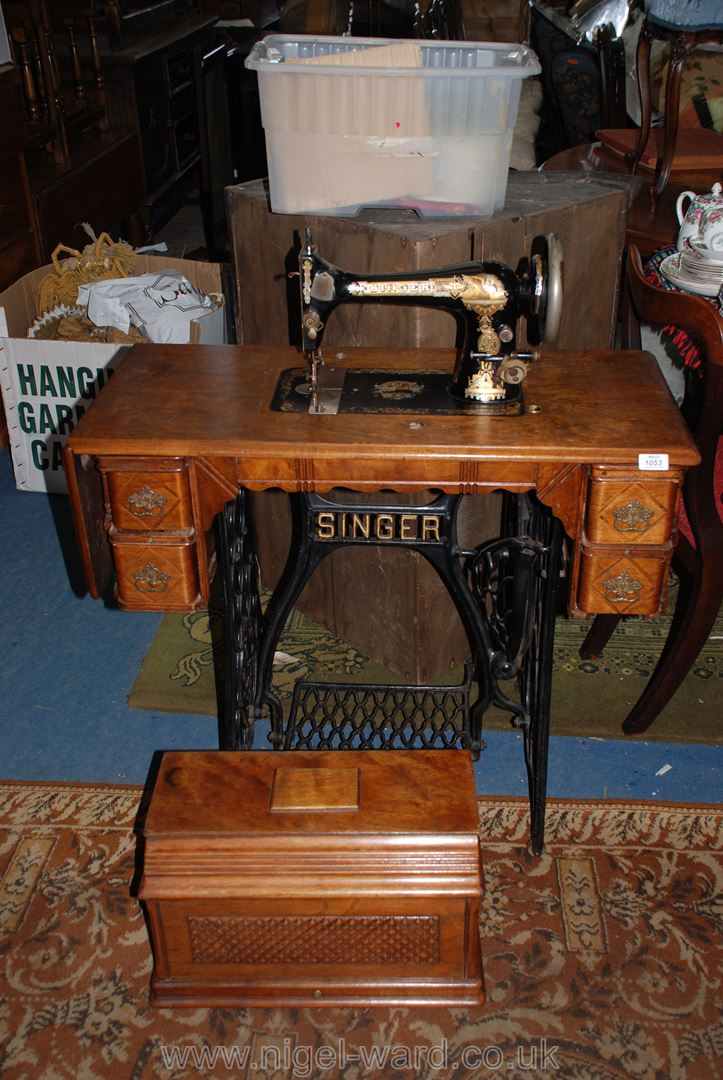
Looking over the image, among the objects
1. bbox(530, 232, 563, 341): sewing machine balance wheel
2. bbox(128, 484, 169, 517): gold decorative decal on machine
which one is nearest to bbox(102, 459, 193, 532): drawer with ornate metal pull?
bbox(128, 484, 169, 517): gold decorative decal on machine

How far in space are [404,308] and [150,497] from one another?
0.78 meters

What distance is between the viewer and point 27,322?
3.35m

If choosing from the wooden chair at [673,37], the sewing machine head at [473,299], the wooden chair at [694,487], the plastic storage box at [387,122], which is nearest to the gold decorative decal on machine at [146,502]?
the sewing machine head at [473,299]

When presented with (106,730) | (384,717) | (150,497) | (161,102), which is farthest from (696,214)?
(161,102)

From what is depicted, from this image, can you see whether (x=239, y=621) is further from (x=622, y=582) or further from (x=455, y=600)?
(x=622, y=582)

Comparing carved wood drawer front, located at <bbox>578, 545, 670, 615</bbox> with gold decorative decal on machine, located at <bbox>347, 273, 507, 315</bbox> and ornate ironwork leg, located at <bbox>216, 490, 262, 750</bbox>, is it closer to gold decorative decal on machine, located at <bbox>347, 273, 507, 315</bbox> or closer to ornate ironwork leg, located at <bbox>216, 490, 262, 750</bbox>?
gold decorative decal on machine, located at <bbox>347, 273, 507, 315</bbox>

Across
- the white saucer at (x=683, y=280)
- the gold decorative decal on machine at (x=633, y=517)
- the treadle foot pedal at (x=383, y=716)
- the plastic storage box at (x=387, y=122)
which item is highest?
the plastic storage box at (x=387, y=122)

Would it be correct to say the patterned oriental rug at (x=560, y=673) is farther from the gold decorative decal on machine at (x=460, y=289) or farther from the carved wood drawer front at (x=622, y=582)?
the gold decorative decal on machine at (x=460, y=289)

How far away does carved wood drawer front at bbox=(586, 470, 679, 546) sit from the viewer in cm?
159

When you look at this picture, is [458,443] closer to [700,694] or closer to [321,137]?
[321,137]

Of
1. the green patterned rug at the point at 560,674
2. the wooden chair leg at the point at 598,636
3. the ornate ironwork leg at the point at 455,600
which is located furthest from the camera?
the wooden chair leg at the point at 598,636

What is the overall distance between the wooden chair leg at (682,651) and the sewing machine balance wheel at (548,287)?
0.78 m

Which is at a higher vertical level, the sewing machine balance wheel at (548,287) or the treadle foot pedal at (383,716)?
the sewing machine balance wheel at (548,287)

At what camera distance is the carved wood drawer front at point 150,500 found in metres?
1.62
